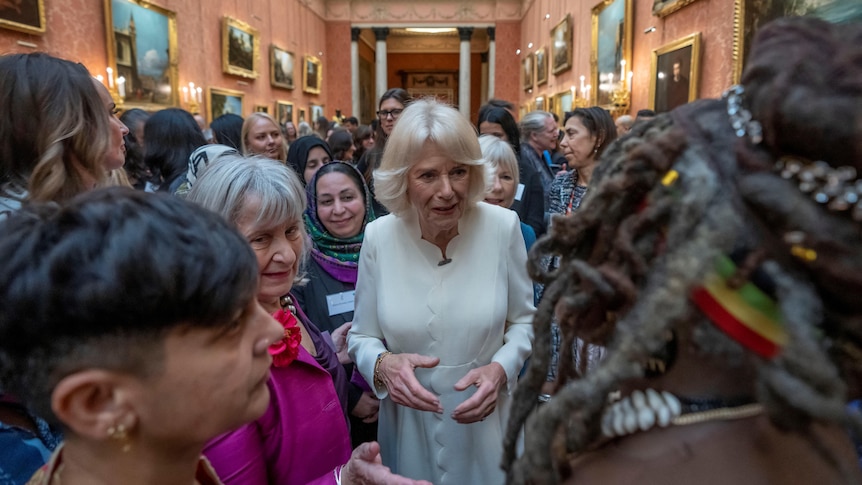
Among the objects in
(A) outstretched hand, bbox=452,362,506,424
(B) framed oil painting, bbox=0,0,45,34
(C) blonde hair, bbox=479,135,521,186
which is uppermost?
(B) framed oil painting, bbox=0,0,45,34

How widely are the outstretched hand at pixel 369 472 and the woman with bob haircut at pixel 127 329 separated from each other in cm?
57

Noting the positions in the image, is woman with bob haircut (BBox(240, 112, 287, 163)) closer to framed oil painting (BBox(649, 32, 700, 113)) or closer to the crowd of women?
the crowd of women

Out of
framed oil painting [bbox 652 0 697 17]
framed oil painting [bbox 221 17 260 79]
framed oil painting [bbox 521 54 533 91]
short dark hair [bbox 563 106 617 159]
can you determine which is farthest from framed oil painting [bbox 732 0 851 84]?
framed oil painting [bbox 521 54 533 91]

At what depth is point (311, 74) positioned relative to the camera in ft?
62.8

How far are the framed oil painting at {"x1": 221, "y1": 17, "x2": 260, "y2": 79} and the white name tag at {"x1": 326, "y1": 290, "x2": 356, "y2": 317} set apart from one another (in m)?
11.5

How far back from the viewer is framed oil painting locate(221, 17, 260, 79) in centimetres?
1248

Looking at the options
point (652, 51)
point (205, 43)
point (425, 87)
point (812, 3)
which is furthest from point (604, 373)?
point (425, 87)

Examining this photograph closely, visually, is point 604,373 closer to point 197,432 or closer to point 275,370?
point 197,432

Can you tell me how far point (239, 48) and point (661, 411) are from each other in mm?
14410

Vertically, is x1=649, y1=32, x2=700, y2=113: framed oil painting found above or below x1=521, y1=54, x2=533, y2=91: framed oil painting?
below

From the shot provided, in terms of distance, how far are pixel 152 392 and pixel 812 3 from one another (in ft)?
16.6

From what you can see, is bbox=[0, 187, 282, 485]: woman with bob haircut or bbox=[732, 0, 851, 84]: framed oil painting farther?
bbox=[732, 0, 851, 84]: framed oil painting

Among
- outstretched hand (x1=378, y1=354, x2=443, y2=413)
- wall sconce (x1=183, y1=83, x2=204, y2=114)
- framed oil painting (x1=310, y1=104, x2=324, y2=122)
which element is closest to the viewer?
outstretched hand (x1=378, y1=354, x2=443, y2=413)

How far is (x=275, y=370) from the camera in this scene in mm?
1567
